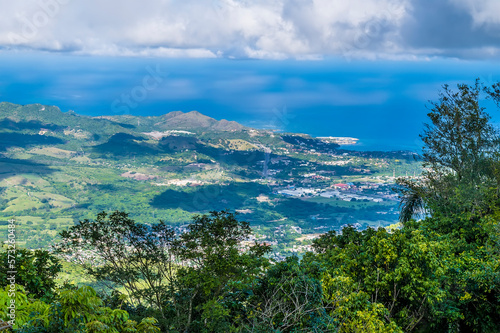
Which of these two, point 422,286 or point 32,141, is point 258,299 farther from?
point 32,141

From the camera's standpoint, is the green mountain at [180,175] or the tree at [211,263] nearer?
the tree at [211,263]

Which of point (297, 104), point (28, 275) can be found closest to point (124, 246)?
point (28, 275)

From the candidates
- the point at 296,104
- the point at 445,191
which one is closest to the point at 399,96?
the point at 296,104

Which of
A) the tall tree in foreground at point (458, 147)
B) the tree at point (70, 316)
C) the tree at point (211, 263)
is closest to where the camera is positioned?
the tree at point (70, 316)

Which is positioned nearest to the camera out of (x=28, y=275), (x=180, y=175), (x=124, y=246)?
(x=28, y=275)

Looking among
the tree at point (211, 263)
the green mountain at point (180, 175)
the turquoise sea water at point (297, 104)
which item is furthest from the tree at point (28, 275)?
the turquoise sea water at point (297, 104)

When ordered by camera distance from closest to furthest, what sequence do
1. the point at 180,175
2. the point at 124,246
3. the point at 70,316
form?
the point at 70,316, the point at 124,246, the point at 180,175

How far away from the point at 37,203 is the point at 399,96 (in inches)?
5510

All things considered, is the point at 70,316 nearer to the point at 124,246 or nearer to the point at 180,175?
the point at 124,246

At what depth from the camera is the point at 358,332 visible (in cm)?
572

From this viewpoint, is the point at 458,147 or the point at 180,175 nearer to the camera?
the point at 458,147

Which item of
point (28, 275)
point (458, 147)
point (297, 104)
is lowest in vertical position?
point (28, 275)

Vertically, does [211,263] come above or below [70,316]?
above

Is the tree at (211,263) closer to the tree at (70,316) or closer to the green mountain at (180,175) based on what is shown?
the tree at (70,316)
